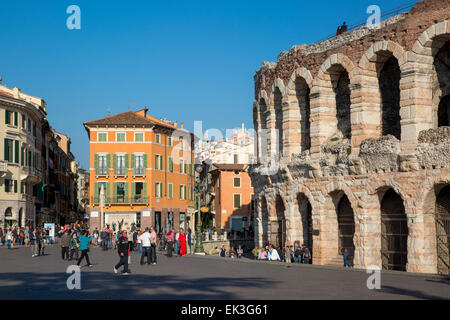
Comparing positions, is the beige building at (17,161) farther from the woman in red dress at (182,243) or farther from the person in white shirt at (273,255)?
the person in white shirt at (273,255)

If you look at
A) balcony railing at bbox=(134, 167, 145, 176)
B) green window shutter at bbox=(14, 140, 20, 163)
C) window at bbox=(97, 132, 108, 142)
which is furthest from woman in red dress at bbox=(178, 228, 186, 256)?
window at bbox=(97, 132, 108, 142)

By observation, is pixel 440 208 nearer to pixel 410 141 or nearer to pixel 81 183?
pixel 410 141

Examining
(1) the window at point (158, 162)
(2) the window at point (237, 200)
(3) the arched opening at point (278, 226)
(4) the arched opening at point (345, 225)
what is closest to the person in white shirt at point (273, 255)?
(3) the arched opening at point (278, 226)

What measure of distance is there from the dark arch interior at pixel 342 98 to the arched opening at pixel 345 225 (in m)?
2.94

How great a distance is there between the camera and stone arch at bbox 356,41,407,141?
26688 millimetres

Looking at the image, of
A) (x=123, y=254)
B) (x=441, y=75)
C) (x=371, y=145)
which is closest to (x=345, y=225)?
(x=371, y=145)

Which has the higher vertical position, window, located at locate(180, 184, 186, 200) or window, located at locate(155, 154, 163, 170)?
window, located at locate(155, 154, 163, 170)

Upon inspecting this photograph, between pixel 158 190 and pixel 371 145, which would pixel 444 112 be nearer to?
pixel 371 145

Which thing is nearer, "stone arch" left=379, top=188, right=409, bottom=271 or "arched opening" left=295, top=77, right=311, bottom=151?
"stone arch" left=379, top=188, right=409, bottom=271

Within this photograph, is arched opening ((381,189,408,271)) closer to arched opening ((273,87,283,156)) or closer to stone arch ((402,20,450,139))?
stone arch ((402,20,450,139))

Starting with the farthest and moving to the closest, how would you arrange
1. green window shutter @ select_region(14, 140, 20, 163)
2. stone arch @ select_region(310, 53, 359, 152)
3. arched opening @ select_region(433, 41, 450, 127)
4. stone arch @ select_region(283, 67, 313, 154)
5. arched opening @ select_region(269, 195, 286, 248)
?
green window shutter @ select_region(14, 140, 20, 163) < arched opening @ select_region(269, 195, 286, 248) < stone arch @ select_region(283, 67, 313, 154) < stone arch @ select_region(310, 53, 359, 152) < arched opening @ select_region(433, 41, 450, 127)

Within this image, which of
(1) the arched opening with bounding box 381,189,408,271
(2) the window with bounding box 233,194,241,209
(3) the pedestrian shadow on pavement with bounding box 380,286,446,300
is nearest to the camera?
(3) the pedestrian shadow on pavement with bounding box 380,286,446,300

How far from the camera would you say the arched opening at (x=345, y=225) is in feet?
93.1
